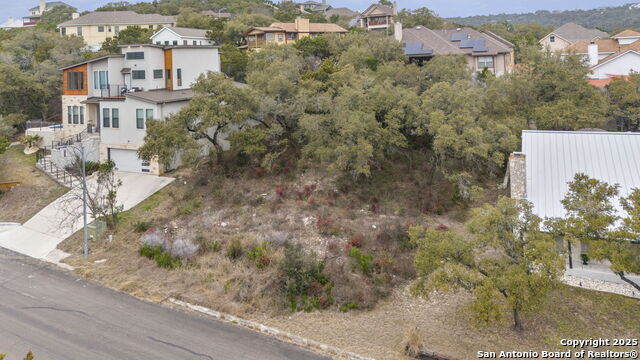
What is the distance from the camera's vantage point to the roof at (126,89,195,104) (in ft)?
109

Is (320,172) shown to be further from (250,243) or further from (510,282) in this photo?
(510,282)

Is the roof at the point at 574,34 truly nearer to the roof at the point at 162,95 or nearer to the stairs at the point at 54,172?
the roof at the point at 162,95

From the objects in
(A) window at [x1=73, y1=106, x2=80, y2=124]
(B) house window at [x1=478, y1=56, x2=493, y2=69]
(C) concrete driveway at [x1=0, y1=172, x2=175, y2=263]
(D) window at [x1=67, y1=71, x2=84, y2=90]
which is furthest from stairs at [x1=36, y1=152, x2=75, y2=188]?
(B) house window at [x1=478, y1=56, x2=493, y2=69]

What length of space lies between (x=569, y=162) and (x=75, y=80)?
3679 centimetres

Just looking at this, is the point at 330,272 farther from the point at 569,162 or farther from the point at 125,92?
the point at 125,92

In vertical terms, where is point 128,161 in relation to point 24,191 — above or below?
above

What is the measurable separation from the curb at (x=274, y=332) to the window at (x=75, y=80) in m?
27.2

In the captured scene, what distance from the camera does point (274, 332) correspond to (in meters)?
17.1

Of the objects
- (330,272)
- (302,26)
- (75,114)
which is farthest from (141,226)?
(302,26)

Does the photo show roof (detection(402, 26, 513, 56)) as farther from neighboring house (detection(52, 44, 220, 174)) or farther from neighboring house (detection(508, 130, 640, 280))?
neighboring house (detection(508, 130, 640, 280))

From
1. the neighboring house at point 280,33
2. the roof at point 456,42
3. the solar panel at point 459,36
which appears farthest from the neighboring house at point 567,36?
the neighboring house at point 280,33

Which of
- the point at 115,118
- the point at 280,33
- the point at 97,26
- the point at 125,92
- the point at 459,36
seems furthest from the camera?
the point at 97,26

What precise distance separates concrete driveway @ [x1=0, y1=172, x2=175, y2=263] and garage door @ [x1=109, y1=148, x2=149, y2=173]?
1.13 m

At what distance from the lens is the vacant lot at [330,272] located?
54.7 feet
